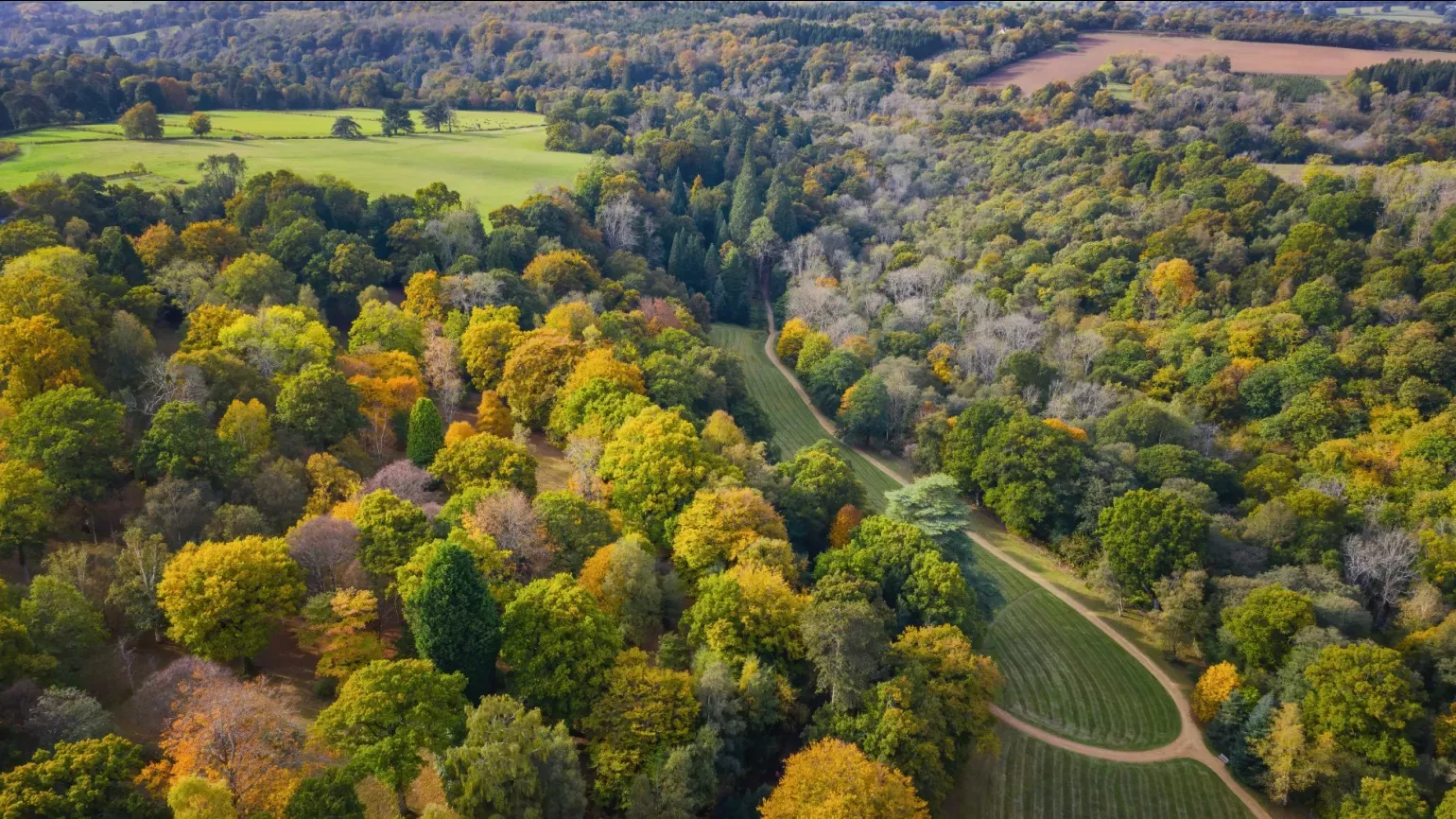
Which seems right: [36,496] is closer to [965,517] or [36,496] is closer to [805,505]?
[805,505]

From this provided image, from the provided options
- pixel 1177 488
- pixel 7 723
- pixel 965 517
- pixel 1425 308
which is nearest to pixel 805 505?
pixel 965 517

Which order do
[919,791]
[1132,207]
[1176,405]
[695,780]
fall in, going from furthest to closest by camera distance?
[1132,207]
[1176,405]
[919,791]
[695,780]

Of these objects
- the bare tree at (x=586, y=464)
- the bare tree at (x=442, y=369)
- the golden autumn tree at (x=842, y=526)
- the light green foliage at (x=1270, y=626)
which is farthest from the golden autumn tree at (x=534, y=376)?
the light green foliage at (x=1270, y=626)

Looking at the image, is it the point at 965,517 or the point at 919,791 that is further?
the point at 965,517

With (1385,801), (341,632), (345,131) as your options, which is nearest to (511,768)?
(341,632)

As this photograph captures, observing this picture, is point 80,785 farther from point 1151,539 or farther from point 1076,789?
point 1151,539

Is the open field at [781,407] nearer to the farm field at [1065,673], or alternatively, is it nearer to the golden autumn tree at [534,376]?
the farm field at [1065,673]

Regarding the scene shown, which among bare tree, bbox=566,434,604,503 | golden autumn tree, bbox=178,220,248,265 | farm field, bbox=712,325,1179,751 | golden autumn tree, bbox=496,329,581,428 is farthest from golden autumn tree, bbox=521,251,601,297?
farm field, bbox=712,325,1179,751
